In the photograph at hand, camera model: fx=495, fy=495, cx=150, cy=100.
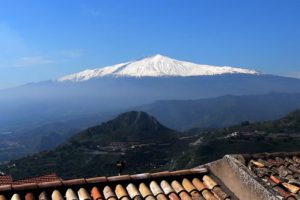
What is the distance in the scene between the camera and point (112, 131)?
563 ft

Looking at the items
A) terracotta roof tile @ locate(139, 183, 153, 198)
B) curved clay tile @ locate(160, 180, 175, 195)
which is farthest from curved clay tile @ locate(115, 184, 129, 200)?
curved clay tile @ locate(160, 180, 175, 195)

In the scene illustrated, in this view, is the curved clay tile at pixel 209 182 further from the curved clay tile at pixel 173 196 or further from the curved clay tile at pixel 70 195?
the curved clay tile at pixel 70 195

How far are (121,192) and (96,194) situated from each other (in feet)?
1.34

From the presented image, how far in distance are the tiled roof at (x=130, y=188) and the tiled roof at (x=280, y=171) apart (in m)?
0.65

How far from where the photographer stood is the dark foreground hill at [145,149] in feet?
323

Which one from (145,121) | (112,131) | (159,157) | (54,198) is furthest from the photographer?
(145,121)

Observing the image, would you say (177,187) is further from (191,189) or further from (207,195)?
(207,195)

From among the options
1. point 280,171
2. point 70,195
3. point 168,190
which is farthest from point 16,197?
point 280,171

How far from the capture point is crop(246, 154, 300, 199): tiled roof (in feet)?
25.5

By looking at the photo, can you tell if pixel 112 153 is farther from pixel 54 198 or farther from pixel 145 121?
pixel 54 198

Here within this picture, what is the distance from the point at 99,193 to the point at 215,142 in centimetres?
9999

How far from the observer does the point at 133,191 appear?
26.1ft

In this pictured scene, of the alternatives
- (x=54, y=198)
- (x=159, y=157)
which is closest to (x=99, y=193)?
(x=54, y=198)

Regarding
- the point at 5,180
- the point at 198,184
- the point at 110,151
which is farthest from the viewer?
the point at 110,151
